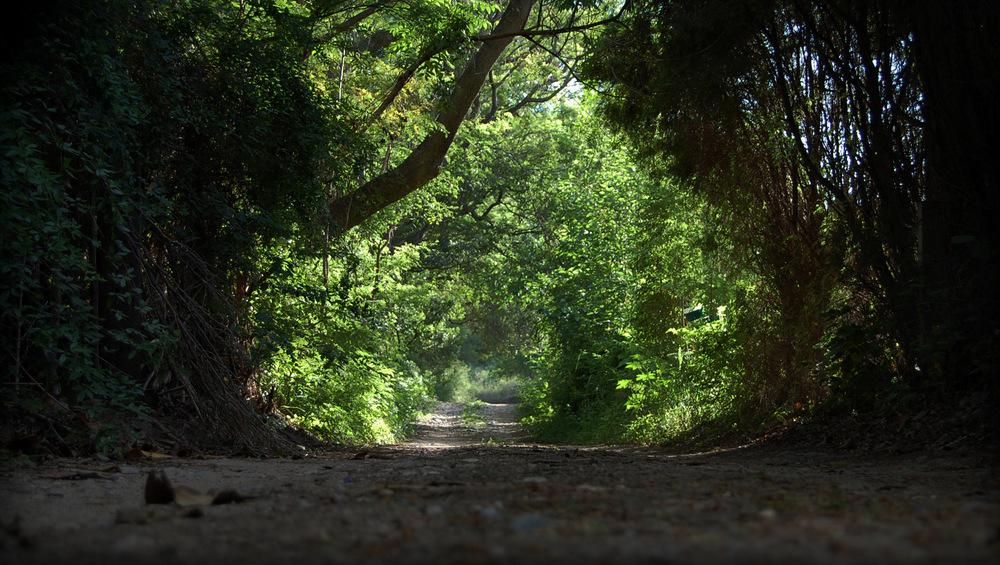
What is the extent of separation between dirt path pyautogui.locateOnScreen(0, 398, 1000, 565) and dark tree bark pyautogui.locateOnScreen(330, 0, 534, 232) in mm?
6573

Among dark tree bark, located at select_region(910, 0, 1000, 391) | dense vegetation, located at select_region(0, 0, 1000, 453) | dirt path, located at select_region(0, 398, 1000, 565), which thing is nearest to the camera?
dirt path, located at select_region(0, 398, 1000, 565)

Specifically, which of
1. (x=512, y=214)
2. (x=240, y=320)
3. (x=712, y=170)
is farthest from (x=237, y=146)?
(x=512, y=214)

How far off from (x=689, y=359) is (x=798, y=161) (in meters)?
3.87

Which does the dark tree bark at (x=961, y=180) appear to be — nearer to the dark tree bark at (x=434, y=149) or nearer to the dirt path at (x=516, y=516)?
the dirt path at (x=516, y=516)

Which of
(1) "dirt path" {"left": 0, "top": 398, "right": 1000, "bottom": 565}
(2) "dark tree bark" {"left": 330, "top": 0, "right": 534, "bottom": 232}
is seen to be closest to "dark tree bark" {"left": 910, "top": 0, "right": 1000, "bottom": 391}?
(1) "dirt path" {"left": 0, "top": 398, "right": 1000, "bottom": 565}

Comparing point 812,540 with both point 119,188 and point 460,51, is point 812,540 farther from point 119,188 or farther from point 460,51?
point 460,51

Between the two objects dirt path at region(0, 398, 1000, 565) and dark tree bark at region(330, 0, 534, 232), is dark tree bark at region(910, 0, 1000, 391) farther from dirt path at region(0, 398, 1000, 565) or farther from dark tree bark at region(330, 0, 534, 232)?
dark tree bark at region(330, 0, 534, 232)

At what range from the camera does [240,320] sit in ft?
25.7

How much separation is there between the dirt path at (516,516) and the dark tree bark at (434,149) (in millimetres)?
6573

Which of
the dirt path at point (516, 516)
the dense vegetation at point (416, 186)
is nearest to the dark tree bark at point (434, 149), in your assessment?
the dense vegetation at point (416, 186)

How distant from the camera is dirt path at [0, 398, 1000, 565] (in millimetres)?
2000

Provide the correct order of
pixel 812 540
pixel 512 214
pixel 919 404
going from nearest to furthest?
pixel 812 540, pixel 919 404, pixel 512 214

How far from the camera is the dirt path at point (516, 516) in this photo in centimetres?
200

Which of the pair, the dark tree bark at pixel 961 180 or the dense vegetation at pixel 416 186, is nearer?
the dark tree bark at pixel 961 180
